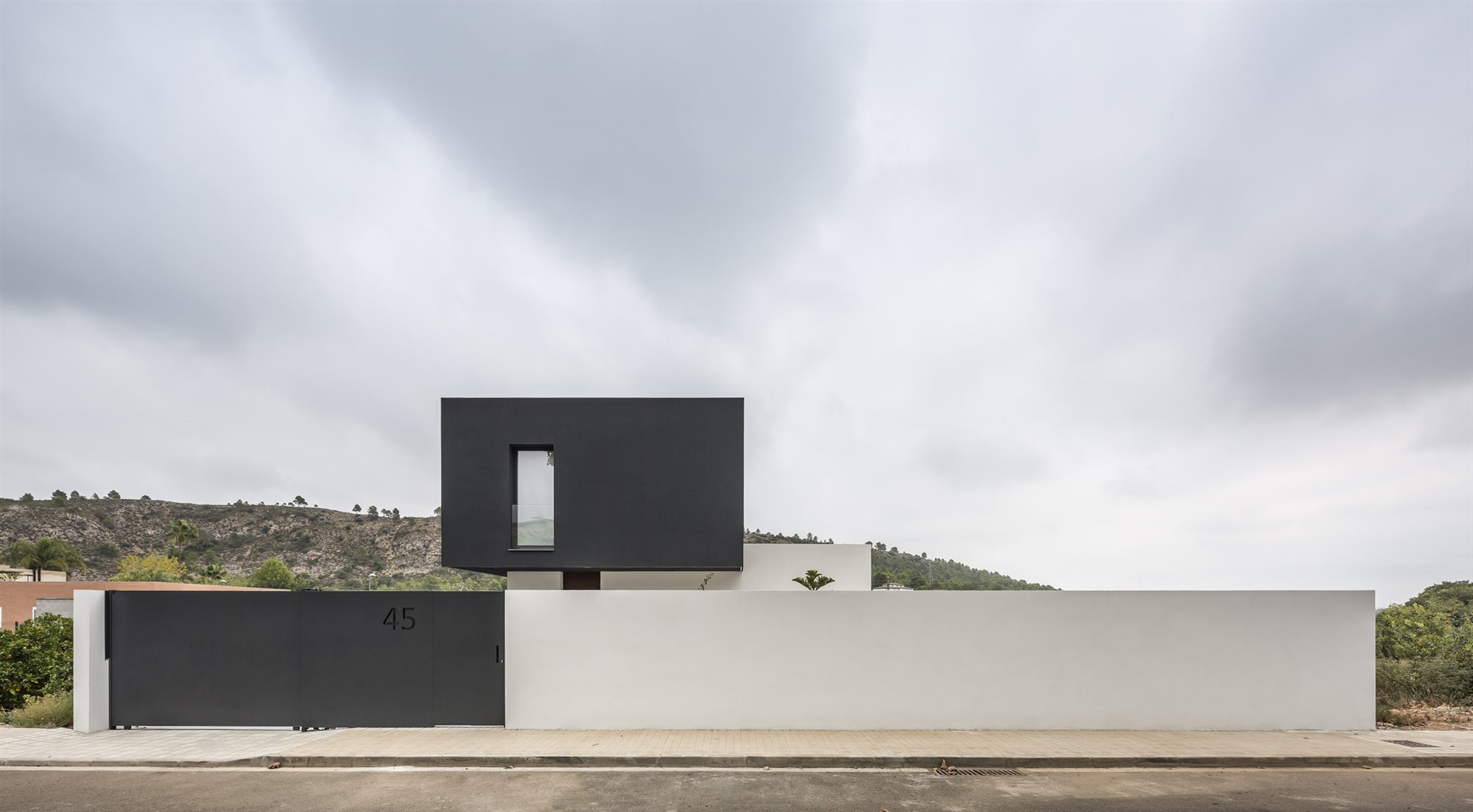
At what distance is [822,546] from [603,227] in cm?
1265

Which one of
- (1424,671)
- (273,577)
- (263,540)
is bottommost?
(273,577)

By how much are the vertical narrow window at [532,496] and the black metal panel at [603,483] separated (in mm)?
176

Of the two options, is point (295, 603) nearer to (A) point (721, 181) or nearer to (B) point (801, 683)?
(B) point (801, 683)

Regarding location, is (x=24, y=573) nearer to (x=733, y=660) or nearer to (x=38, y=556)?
(x=38, y=556)

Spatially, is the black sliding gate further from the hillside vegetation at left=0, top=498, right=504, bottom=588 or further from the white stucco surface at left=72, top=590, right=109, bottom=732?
the hillside vegetation at left=0, top=498, right=504, bottom=588

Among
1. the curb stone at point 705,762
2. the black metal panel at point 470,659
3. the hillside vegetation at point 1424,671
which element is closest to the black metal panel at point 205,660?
the curb stone at point 705,762

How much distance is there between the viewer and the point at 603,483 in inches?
542

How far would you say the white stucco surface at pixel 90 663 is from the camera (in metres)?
9.91

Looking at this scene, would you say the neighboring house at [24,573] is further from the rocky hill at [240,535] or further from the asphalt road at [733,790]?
the asphalt road at [733,790]

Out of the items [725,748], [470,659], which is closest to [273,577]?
[470,659]

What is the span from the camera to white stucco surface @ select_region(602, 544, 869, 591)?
1731 centimetres

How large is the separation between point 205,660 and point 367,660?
2.61m

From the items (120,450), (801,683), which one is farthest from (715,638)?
(120,450)

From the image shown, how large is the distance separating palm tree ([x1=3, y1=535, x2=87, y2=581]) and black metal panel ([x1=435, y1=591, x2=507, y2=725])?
58.7 metres
